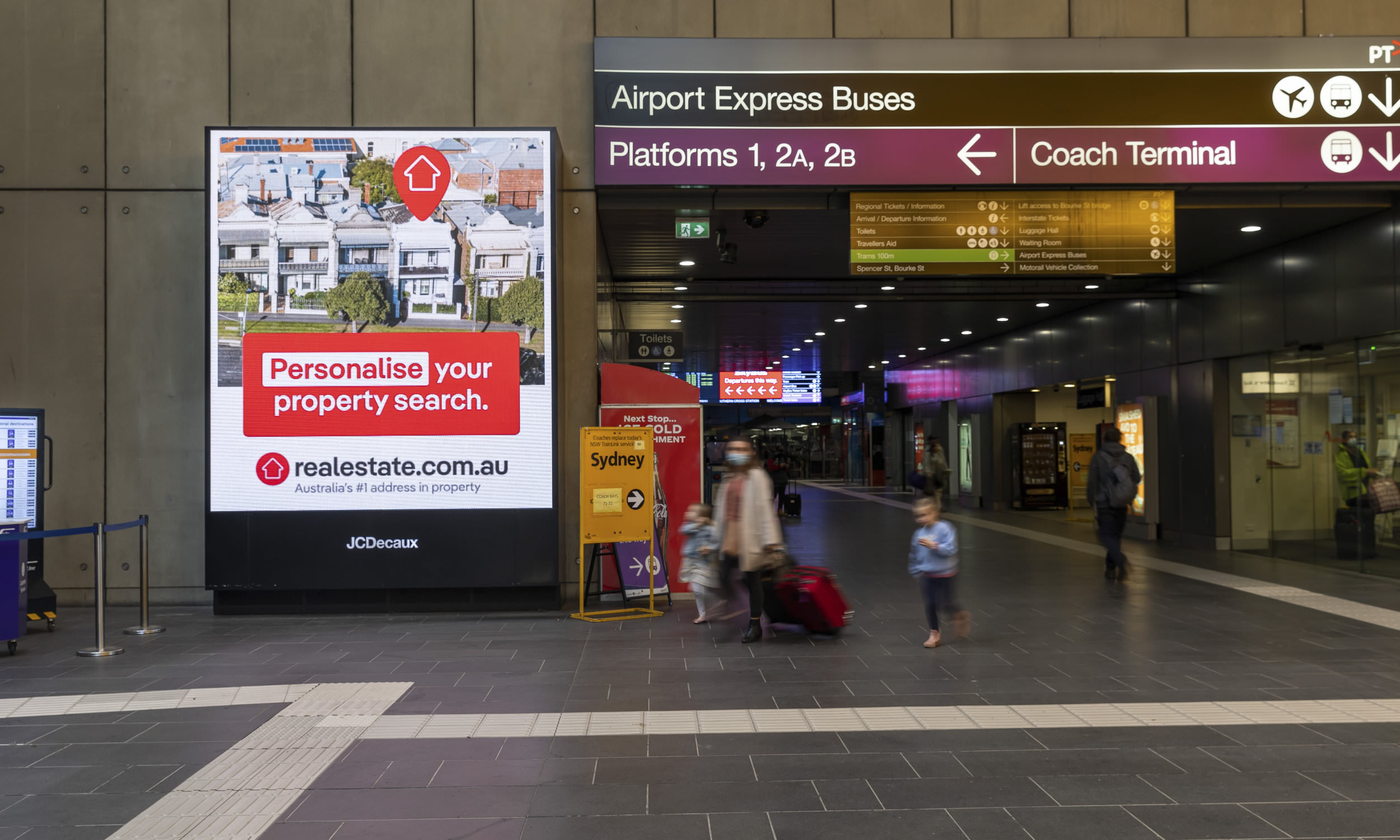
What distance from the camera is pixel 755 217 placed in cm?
990

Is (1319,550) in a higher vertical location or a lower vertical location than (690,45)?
lower

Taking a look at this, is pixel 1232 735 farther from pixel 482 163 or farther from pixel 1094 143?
pixel 482 163

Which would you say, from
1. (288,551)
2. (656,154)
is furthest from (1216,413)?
(288,551)

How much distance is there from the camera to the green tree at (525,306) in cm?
868

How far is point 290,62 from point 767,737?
7663mm

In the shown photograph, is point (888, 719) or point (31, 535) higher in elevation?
point (31, 535)

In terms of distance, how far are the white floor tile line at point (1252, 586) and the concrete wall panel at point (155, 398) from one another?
10086 mm

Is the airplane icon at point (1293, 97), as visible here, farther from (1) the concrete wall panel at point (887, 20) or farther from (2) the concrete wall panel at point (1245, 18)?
(1) the concrete wall panel at point (887, 20)

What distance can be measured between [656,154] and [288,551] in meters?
4.84

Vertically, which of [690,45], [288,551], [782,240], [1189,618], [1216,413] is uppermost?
[690,45]

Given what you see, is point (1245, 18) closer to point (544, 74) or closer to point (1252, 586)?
point (1252, 586)

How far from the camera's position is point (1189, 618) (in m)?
8.07

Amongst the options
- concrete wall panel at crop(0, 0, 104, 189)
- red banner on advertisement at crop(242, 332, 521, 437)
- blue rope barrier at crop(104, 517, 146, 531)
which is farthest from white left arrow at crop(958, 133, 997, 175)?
concrete wall panel at crop(0, 0, 104, 189)

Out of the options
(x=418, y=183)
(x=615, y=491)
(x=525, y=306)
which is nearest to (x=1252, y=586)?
(x=615, y=491)
